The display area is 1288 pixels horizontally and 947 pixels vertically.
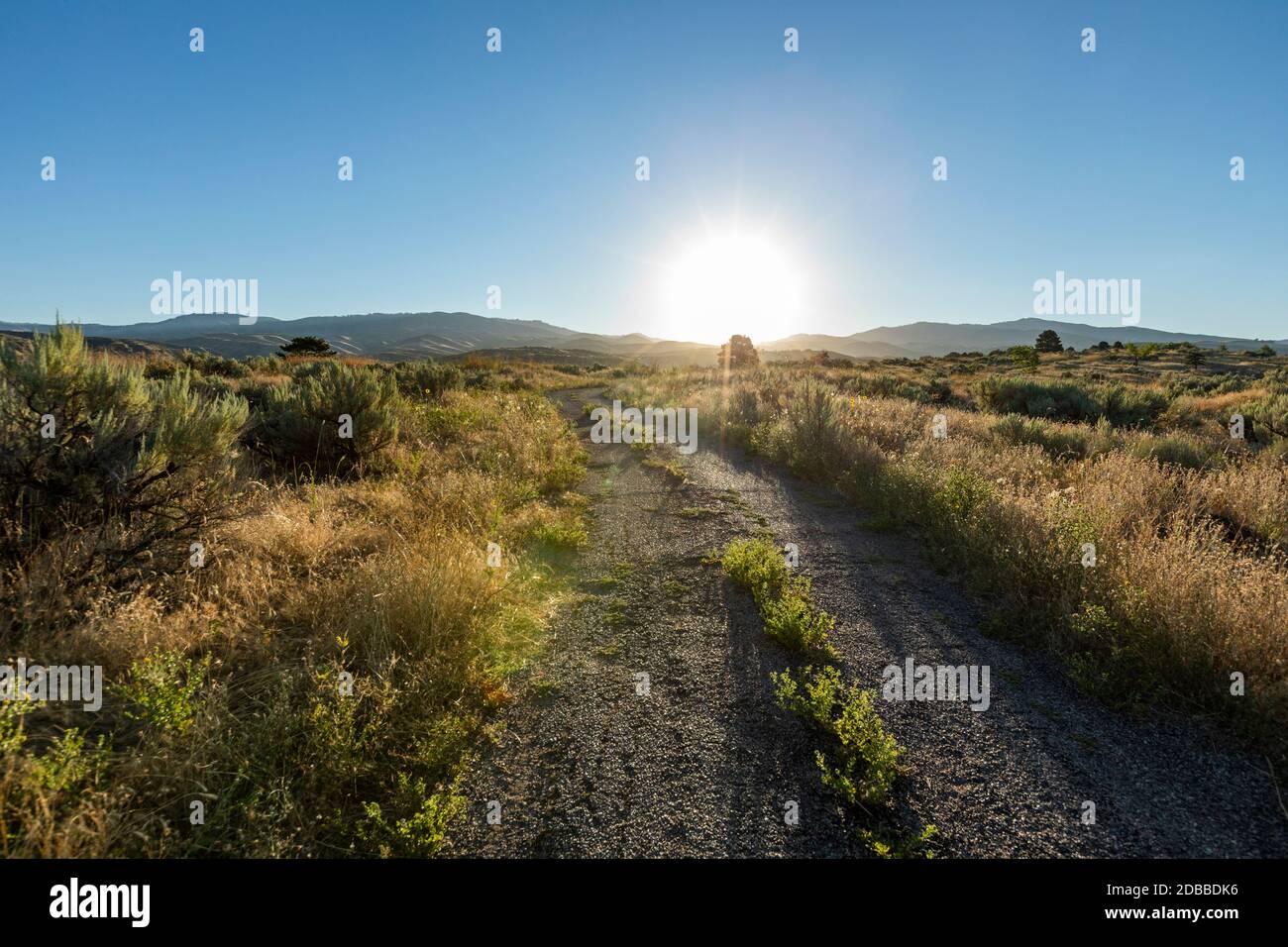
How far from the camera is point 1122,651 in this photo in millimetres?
3619

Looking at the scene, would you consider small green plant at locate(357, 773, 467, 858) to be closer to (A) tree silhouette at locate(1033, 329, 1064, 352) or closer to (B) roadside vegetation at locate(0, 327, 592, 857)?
(B) roadside vegetation at locate(0, 327, 592, 857)

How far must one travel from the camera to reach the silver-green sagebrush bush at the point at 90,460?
3.96 m

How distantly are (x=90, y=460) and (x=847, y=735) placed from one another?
6163 mm

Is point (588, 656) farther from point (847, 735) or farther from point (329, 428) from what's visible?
point (329, 428)

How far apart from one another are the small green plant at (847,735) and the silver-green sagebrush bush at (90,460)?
5.12 meters

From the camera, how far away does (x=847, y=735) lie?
2988mm

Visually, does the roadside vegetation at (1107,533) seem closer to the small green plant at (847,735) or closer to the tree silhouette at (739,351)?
the small green plant at (847,735)

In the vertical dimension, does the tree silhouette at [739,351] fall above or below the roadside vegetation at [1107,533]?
above

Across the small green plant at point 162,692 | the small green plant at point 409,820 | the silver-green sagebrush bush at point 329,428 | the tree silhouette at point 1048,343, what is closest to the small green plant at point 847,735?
the small green plant at point 409,820
